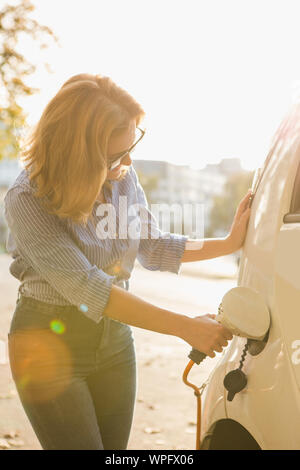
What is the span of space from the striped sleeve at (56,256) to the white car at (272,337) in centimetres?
45

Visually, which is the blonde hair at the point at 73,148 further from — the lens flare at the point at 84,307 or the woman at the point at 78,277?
the lens flare at the point at 84,307

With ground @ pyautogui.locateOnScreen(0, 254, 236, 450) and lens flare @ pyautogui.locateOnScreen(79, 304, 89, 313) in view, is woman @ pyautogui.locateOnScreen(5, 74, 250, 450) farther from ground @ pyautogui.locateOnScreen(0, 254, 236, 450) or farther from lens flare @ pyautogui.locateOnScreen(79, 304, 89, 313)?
ground @ pyautogui.locateOnScreen(0, 254, 236, 450)

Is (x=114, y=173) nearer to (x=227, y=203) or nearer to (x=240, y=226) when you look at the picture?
(x=240, y=226)

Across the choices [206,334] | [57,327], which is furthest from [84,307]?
[206,334]

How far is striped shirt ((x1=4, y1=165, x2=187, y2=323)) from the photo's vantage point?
6.24 feet

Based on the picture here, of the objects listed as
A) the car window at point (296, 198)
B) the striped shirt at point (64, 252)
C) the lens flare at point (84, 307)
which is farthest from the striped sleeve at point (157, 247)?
the car window at point (296, 198)

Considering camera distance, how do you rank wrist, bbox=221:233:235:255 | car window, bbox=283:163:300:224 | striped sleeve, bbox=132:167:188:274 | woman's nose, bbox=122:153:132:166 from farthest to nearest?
striped sleeve, bbox=132:167:188:274 → wrist, bbox=221:233:235:255 → woman's nose, bbox=122:153:132:166 → car window, bbox=283:163:300:224

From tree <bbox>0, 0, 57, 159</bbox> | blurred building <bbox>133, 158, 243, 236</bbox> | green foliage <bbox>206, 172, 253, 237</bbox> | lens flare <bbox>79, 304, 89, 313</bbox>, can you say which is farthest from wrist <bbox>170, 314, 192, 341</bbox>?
blurred building <bbox>133, 158, 243, 236</bbox>

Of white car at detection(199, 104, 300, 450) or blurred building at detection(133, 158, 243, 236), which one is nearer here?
white car at detection(199, 104, 300, 450)

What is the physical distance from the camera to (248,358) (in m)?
1.77

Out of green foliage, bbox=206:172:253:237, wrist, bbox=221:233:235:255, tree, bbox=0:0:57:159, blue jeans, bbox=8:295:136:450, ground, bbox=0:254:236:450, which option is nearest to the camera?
blue jeans, bbox=8:295:136:450
